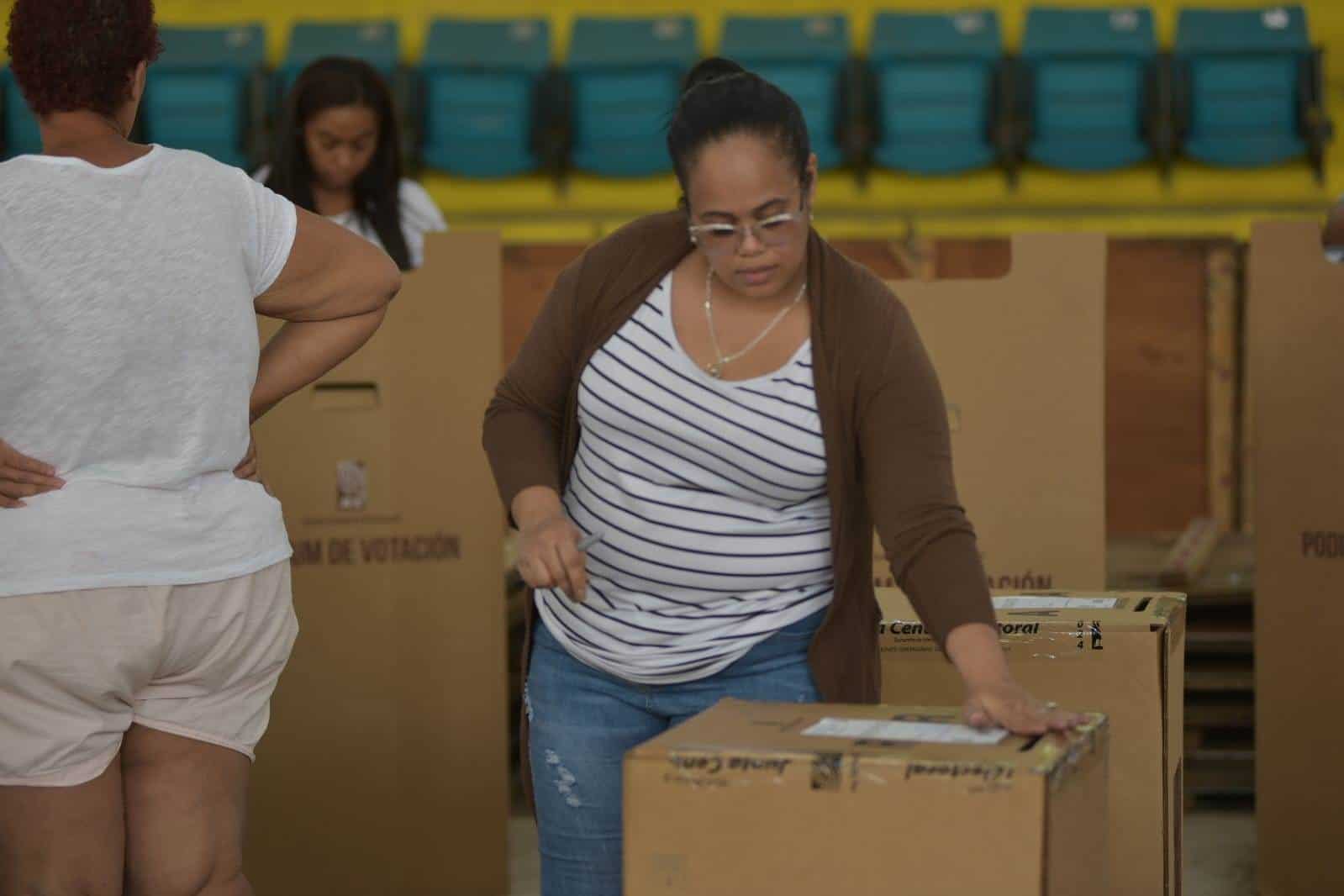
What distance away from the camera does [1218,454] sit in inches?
180

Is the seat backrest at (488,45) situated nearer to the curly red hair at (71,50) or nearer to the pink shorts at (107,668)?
the curly red hair at (71,50)

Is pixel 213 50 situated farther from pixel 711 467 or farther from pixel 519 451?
pixel 711 467

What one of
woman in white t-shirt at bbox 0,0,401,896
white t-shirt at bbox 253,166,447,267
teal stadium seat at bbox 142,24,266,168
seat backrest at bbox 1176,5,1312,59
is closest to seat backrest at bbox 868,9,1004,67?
seat backrest at bbox 1176,5,1312,59

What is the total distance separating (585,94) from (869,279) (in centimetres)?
449

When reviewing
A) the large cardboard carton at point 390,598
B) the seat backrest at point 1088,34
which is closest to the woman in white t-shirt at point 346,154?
the large cardboard carton at point 390,598

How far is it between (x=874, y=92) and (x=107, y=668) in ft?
15.7

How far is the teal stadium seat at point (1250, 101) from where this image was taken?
229 inches

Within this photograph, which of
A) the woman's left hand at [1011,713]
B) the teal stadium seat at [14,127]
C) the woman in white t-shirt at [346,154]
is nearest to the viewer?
the woman's left hand at [1011,713]

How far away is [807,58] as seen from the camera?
19.8 feet

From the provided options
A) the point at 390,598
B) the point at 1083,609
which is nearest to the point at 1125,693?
the point at 1083,609

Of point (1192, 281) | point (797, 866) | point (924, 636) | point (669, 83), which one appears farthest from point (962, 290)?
point (669, 83)

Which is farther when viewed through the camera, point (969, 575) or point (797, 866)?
point (969, 575)

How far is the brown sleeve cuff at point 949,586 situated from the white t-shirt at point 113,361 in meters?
0.63

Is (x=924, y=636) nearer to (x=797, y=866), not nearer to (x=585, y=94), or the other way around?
(x=797, y=866)
